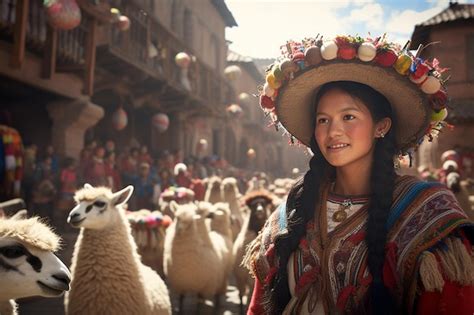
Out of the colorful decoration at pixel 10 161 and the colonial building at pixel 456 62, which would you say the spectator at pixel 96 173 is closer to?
the colorful decoration at pixel 10 161

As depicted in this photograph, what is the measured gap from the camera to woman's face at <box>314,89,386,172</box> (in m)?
1.74

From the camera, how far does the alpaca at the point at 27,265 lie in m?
1.99

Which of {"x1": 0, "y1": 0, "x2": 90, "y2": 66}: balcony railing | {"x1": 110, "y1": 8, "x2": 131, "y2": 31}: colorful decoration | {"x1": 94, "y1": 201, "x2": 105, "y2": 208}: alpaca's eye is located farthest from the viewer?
{"x1": 110, "y1": 8, "x2": 131, "y2": 31}: colorful decoration

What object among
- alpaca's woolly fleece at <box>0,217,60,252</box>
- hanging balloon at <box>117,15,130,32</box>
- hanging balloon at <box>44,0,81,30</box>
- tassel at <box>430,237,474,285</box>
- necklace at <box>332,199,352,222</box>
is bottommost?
tassel at <box>430,237,474,285</box>

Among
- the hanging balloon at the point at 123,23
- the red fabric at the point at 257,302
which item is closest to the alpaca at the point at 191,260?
the red fabric at the point at 257,302

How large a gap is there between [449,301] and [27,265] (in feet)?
6.32

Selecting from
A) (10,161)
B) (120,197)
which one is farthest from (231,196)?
(120,197)

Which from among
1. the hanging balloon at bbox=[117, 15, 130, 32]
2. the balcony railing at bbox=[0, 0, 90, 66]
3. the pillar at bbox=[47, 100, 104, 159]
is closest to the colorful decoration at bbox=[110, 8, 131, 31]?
the hanging balloon at bbox=[117, 15, 130, 32]

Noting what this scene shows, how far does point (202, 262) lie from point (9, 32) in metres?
4.54

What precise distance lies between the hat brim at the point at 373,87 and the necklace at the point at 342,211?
42cm

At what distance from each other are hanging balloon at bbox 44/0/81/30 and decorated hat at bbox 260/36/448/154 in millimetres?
5024

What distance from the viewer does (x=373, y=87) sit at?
5.95ft

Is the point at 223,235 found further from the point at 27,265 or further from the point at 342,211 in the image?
the point at 342,211

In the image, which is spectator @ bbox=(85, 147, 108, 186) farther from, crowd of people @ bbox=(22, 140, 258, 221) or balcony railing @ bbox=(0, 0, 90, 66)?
balcony railing @ bbox=(0, 0, 90, 66)
